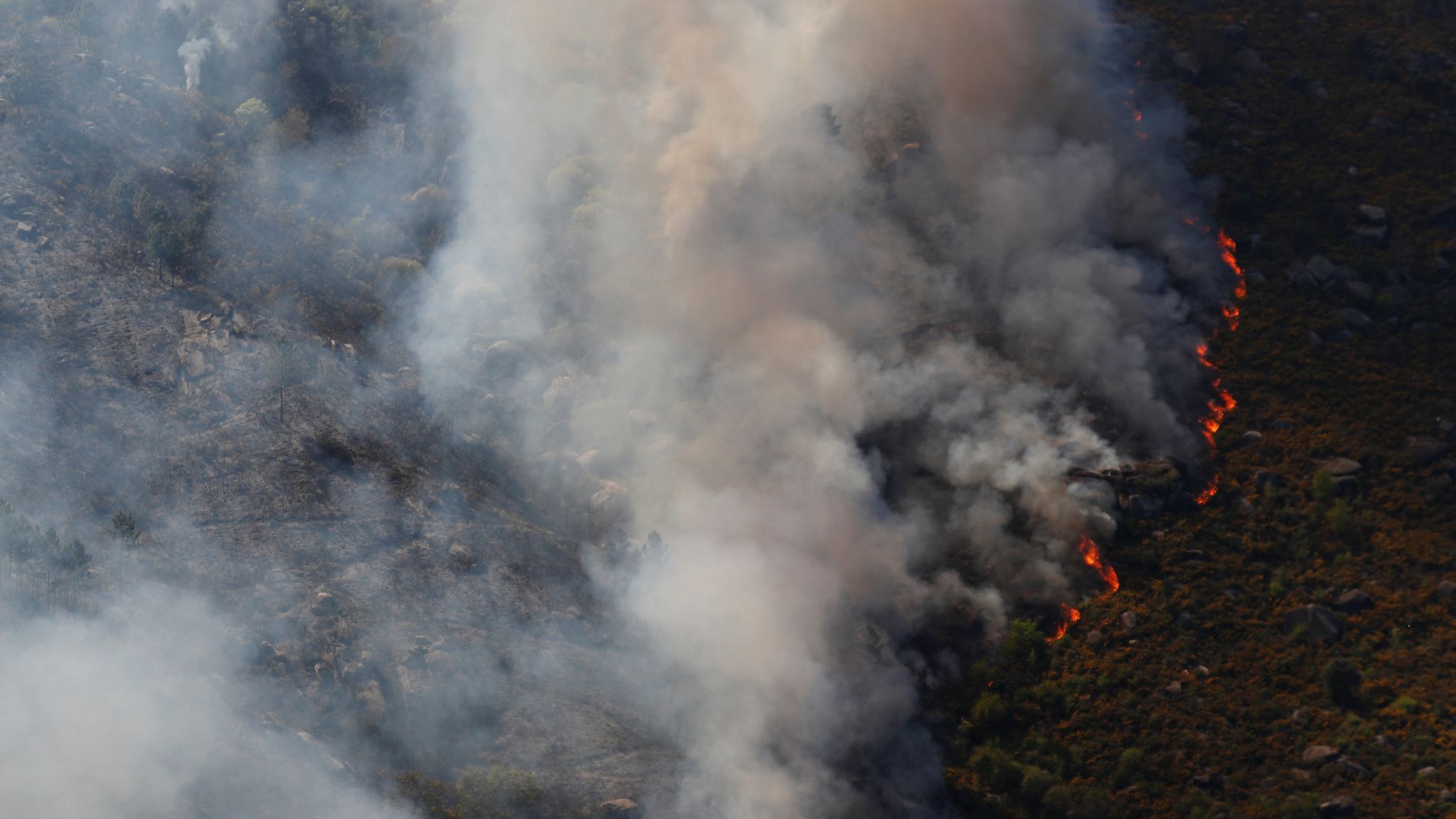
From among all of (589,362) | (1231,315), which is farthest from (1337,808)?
(589,362)

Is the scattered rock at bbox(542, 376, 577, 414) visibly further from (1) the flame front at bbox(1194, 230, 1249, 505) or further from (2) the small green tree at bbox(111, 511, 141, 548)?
(1) the flame front at bbox(1194, 230, 1249, 505)

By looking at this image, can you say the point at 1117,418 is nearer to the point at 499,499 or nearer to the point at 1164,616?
the point at 1164,616

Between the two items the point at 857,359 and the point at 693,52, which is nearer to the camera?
the point at 857,359

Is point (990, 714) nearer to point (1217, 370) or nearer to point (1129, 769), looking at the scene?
point (1129, 769)

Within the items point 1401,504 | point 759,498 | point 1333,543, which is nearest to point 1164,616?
point 1333,543

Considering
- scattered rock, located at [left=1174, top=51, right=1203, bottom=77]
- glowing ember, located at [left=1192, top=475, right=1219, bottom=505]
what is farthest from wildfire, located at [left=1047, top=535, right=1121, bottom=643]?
scattered rock, located at [left=1174, top=51, right=1203, bottom=77]
